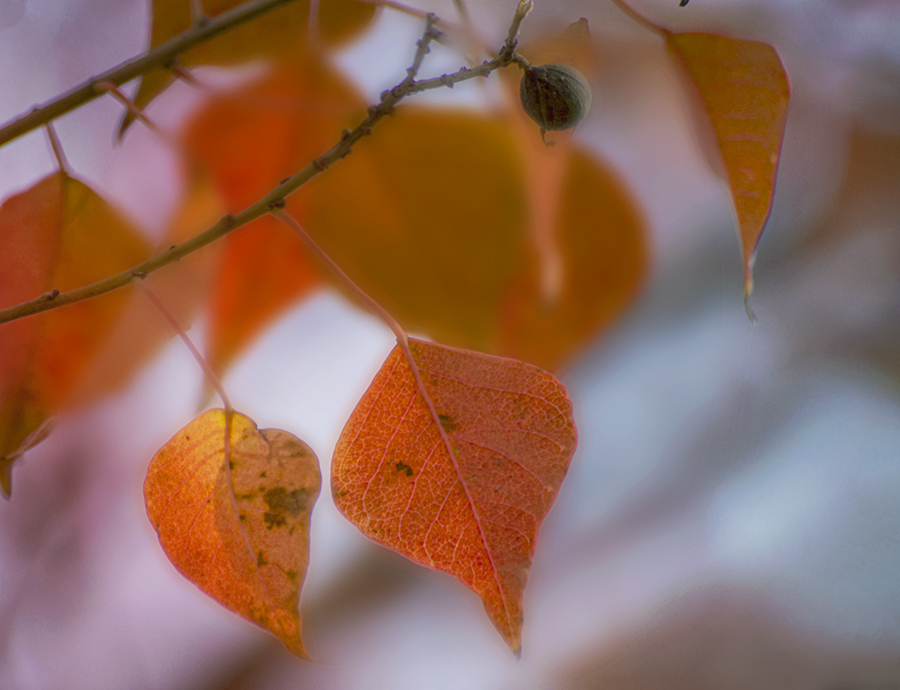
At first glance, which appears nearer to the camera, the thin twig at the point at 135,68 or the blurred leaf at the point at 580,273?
the thin twig at the point at 135,68

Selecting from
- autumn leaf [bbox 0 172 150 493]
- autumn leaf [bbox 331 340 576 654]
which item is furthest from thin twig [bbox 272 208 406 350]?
autumn leaf [bbox 0 172 150 493]

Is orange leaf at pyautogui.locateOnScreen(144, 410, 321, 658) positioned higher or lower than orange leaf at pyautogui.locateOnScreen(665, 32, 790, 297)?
lower

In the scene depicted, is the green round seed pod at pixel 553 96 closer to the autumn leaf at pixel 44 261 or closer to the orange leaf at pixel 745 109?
the orange leaf at pixel 745 109

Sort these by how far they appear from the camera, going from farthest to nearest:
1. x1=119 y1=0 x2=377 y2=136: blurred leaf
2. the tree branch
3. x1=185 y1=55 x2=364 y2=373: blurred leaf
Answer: x1=185 y1=55 x2=364 y2=373: blurred leaf → x1=119 y1=0 x2=377 y2=136: blurred leaf → the tree branch

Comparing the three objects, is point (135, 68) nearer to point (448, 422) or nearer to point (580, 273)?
point (448, 422)

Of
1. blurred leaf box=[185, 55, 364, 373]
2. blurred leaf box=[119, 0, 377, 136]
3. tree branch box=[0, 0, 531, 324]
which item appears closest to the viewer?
tree branch box=[0, 0, 531, 324]

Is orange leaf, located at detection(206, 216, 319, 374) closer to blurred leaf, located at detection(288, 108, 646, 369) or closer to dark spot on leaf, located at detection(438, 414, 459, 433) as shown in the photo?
blurred leaf, located at detection(288, 108, 646, 369)

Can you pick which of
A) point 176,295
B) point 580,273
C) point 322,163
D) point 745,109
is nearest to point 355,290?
point 322,163

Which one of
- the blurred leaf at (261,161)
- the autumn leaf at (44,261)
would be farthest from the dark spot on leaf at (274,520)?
the blurred leaf at (261,161)
